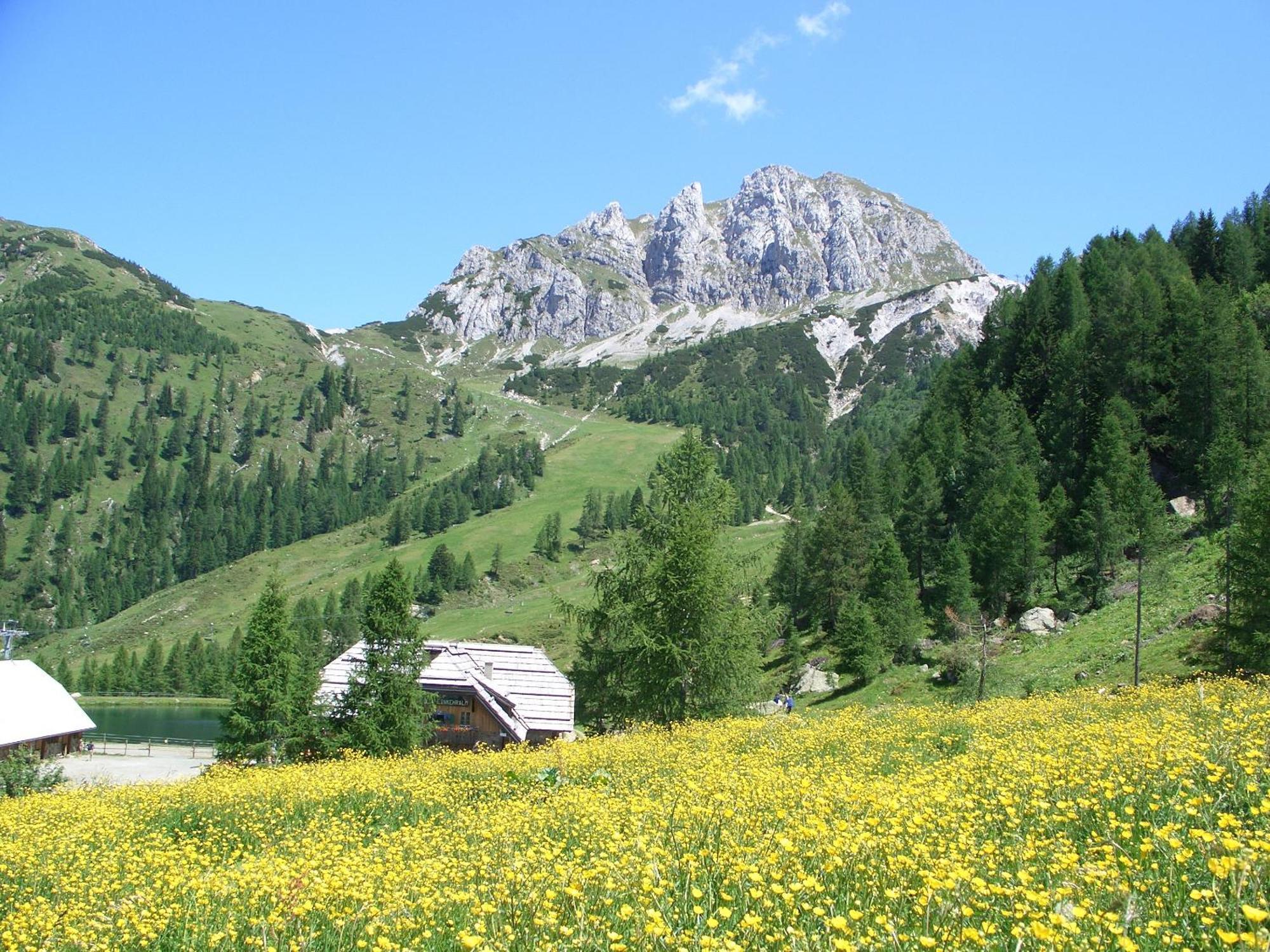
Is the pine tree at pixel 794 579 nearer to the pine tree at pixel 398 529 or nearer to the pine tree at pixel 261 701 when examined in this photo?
the pine tree at pixel 261 701

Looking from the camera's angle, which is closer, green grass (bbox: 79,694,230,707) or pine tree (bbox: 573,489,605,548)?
green grass (bbox: 79,694,230,707)

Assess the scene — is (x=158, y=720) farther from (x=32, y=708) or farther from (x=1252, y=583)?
(x=1252, y=583)

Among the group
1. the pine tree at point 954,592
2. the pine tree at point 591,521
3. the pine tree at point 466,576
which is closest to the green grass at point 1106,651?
the pine tree at point 954,592

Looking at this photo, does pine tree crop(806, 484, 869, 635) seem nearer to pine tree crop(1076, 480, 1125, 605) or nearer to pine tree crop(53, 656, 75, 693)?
pine tree crop(1076, 480, 1125, 605)

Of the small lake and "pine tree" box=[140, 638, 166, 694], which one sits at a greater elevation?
"pine tree" box=[140, 638, 166, 694]

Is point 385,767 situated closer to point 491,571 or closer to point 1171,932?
point 1171,932

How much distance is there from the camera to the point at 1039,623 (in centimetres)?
5266

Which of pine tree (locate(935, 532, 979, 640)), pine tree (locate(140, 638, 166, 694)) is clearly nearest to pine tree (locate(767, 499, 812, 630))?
pine tree (locate(935, 532, 979, 640))

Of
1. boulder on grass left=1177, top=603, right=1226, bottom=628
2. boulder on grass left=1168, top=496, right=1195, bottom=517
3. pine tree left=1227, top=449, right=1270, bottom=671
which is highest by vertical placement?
boulder on grass left=1168, top=496, right=1195, bottom=517

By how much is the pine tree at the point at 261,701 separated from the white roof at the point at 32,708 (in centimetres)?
1941

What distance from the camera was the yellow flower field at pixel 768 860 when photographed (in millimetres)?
4738

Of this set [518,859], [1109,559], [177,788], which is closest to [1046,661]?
[1109,559]

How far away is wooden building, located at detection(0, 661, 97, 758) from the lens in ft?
153

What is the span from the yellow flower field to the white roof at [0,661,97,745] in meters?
43.2
